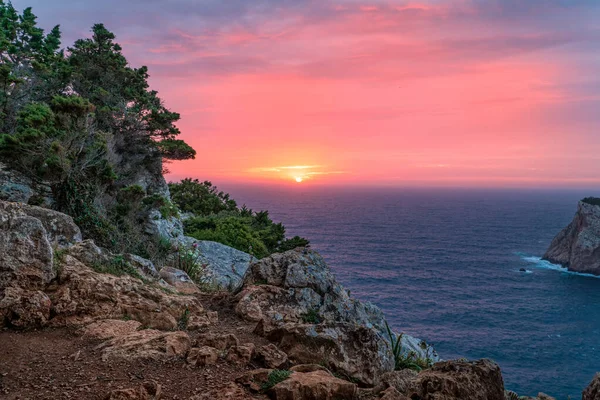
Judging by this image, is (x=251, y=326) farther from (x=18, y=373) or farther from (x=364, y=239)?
(x=364, y=239)

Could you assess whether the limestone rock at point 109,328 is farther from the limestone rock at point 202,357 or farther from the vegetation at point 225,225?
the vegetation at point 225,225

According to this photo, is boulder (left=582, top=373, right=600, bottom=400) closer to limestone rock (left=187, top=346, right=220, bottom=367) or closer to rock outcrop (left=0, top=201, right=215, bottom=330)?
limestone rock (left=187, top=346, right=220, bottom=367)

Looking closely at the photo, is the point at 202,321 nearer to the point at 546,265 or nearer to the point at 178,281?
the point at 178,281

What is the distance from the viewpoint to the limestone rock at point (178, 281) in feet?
33.4

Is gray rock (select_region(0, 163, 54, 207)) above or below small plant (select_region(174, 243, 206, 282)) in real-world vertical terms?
above

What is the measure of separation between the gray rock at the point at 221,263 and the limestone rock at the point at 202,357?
26.0 feet

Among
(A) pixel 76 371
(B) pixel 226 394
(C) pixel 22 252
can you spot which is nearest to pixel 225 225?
(C) pixel 22 252

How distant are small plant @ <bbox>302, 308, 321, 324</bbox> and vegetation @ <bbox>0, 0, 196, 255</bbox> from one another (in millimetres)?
6367

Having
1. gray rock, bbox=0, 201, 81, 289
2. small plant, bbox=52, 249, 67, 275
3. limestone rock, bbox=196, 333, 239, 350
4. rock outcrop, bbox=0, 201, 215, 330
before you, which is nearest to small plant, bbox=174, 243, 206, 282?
rock outcrop, bbox=0, 201, 215, 330

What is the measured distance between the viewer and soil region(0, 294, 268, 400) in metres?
4.60

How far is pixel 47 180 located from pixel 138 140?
6393 mm

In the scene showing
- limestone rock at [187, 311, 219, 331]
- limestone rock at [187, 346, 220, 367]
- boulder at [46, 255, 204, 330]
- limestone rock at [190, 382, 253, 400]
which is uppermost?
boulder at [46, 255, 204, 330]

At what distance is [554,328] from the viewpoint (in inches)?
2218

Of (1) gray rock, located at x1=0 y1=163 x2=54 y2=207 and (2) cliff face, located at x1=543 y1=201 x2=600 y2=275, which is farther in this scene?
(2) cliff face, located at x1=543 y1=201 x2=600 y2=275
